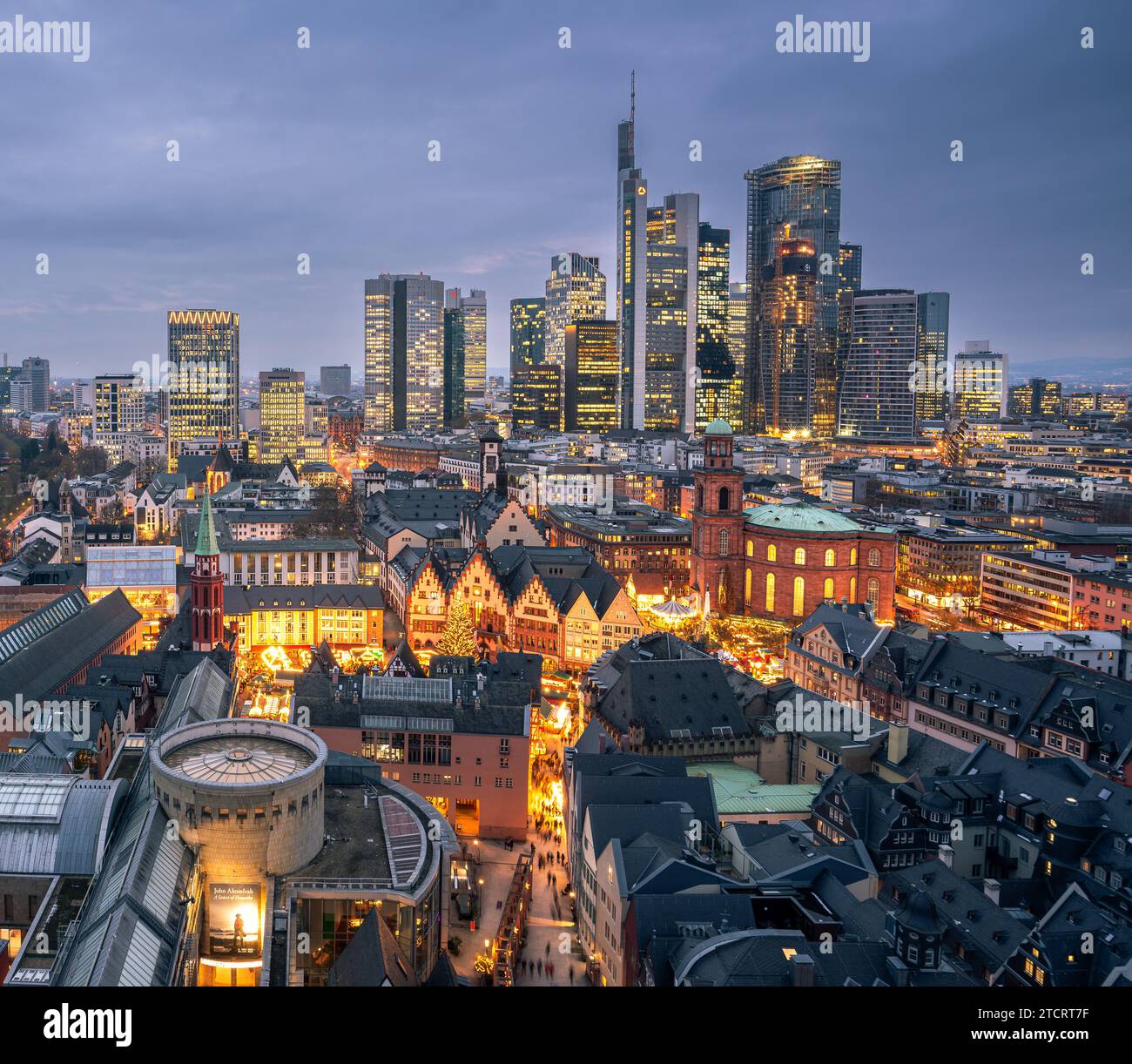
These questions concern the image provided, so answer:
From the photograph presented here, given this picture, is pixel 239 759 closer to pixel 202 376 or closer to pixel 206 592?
pixel 206 592

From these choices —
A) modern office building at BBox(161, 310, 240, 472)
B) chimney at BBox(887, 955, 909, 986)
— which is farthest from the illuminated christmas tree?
modern office building at BBox(161, 310, 240, 472)

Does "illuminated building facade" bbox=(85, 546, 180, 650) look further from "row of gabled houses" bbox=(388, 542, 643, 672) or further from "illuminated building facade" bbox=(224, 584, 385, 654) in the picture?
"row of gabled houses" bbox=(388, 542, 643, 672)

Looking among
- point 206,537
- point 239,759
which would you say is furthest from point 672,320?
point 239,759

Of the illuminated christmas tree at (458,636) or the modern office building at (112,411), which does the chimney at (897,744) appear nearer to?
the illuminated christmas tree at (458,636)

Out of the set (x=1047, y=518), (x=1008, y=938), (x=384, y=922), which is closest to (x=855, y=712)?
(x=1008, y=938)

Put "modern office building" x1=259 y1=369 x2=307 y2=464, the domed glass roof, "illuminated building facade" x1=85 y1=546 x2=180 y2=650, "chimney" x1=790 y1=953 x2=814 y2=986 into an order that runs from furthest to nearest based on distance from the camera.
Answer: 1. "modern office building" x1=259 y1=369 x2=307 y2=464
2. "illuminated building facade" x1=85 y1=546 x2=180 y2=650
3. the domed glass roof
4. "chimney" x1=790 y1=953 x2=814 y2=986

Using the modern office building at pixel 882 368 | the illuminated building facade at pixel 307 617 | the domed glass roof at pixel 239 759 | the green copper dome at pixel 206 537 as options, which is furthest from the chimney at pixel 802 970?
the modern office building at pixel 882 368
